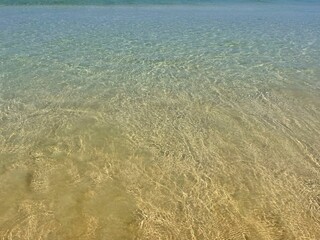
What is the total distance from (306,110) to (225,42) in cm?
431

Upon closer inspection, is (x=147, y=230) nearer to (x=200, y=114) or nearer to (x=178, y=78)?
(x=200, y=114)

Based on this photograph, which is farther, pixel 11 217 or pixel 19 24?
pixel 19 24

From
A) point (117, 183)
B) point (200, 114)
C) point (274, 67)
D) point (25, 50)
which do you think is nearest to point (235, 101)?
point (200, 114)

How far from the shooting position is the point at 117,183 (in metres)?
3.51

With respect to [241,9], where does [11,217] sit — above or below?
above

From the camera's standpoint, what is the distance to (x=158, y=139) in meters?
4.36

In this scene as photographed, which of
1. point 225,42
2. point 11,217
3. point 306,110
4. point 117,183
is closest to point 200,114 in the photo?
point 306,110

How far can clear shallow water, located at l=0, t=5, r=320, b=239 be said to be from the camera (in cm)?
306

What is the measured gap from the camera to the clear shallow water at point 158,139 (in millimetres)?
3061

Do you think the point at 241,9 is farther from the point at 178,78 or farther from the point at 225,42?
the point at 178,78

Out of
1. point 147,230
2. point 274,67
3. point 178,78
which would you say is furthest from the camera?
point 274,67

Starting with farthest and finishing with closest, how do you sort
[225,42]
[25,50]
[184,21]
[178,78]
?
[184,21] < [225,42] < [25,50] < [178,78]

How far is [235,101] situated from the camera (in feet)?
18.3

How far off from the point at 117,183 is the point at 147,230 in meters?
0.71
